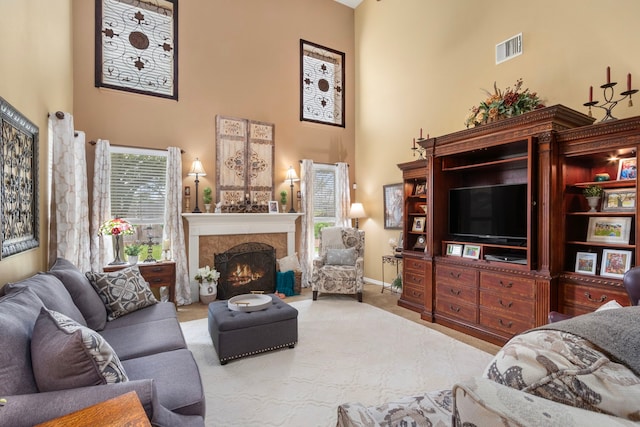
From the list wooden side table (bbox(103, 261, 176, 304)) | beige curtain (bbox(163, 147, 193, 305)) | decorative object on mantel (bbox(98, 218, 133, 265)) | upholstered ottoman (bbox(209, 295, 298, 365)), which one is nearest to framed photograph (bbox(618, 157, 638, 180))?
upholstered ottoman (bbox(209, 295, 298, 365))

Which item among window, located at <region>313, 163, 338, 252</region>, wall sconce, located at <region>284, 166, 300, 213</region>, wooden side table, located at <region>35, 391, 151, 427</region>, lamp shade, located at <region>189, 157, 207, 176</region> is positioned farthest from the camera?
window, located at <region>313, 163, 338, 252</region>

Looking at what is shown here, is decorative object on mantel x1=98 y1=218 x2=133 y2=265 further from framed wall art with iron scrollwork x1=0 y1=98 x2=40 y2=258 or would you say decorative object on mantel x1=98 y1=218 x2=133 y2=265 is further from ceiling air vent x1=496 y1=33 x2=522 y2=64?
ceiling air vent x1=496 y1=33 x2=522 y2=64

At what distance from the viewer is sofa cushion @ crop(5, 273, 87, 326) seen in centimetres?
186

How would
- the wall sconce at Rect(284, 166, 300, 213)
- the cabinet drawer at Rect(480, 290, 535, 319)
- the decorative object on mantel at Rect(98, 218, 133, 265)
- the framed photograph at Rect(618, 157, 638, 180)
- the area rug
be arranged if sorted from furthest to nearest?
1. the wall sconce at Rect(284, 166, 300, 213)
2. the decorative object on mantel at Rect(98, 218, 133, 265)
3. the cabinet drawer at Rect(480, 290, 535, 319)
4. the framed photograph at Rect(618, 157, 638, 180)
5. the area rug

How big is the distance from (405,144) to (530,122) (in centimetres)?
241

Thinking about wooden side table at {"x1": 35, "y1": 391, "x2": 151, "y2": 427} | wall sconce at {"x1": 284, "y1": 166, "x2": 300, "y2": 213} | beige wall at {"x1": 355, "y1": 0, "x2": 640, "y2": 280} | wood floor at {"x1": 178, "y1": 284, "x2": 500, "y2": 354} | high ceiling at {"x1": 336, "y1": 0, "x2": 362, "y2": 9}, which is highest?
high ceiling at {"x1": 336, "y1": 0, "x2": 362, "y2": 9}

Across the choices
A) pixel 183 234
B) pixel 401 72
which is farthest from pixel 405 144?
pixel 183 234

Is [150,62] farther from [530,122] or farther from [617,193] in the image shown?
[617,193]

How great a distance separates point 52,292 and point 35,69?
6.59 ft

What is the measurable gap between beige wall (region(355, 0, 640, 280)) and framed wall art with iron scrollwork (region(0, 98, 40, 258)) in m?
4.70

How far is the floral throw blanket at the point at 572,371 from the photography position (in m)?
0.68

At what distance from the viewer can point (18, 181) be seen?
2354mm

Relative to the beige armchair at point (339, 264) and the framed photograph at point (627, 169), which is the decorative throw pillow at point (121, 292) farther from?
the framed photograph at point (627, 169)

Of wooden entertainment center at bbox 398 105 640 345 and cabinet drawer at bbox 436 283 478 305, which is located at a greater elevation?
wooden entertainment center at bbox 398 105 640 345
